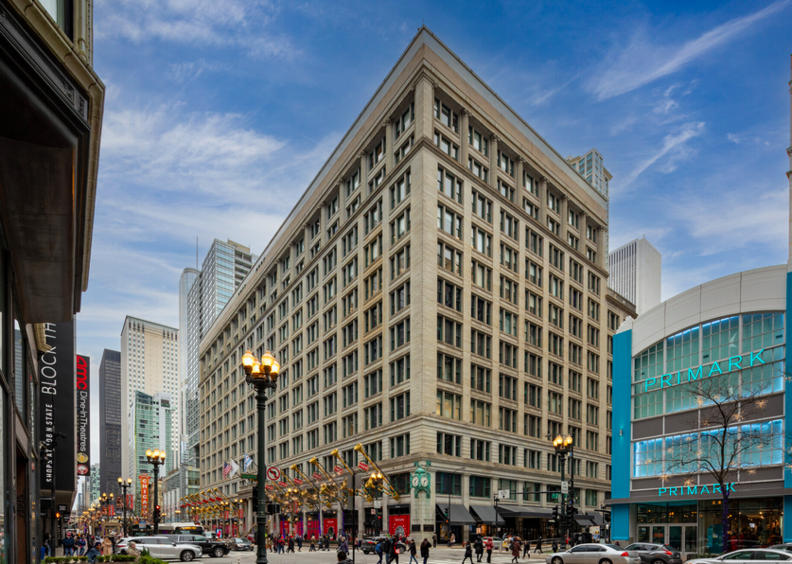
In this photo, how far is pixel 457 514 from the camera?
5688cm

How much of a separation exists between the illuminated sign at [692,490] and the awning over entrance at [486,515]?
18.8 m

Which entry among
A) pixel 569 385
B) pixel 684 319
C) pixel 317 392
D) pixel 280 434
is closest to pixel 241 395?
pixel 280 434

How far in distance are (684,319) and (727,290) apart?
3846mm

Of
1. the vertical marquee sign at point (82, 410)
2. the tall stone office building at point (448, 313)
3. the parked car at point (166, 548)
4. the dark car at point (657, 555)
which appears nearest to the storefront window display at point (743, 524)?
the dark car at point (657, 555)

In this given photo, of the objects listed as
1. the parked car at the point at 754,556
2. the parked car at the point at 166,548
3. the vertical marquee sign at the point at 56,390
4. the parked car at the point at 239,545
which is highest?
the vertical marquee sign at the point at 56,390

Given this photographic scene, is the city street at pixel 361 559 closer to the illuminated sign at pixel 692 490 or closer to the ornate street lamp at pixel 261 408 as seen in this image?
the illuminated sign at pixel 692 490

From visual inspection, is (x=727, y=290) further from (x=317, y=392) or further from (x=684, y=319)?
(x=317, y=392)

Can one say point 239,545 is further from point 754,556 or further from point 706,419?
point 754,556

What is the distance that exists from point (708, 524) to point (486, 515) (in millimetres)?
22476

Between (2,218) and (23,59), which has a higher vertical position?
(23,59)

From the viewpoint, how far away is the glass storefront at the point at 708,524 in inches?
1494

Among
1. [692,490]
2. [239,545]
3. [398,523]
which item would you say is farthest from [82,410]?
[692,490]

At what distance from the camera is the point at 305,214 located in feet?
299

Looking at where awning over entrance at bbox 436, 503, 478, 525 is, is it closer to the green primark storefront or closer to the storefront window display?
the green primark storefront
